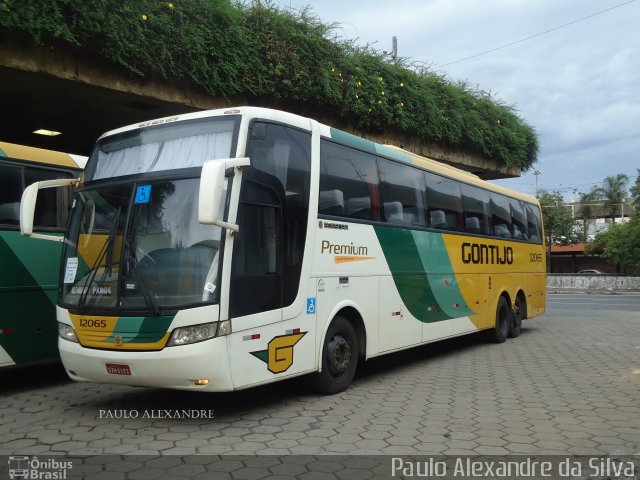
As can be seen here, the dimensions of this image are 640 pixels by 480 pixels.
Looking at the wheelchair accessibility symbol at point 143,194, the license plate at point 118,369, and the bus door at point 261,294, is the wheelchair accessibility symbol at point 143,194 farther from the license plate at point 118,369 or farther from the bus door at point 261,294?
the license plate at point 118,369

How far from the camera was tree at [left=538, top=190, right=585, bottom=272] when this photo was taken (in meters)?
59.9

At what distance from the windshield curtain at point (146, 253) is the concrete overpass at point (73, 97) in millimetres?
4110

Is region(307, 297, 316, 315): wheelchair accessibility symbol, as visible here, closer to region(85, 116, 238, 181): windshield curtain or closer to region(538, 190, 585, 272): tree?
region(85, 116, 238, 181): windshield curtain

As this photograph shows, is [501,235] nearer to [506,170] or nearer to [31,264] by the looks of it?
[506,170]

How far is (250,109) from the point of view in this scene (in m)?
6.38

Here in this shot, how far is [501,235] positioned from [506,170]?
25.9ft

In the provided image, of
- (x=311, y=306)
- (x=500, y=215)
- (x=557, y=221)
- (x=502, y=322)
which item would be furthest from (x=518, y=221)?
(x=557, y=221)

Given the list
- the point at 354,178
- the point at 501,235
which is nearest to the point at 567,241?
the point at 501,235

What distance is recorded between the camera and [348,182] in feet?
25.7

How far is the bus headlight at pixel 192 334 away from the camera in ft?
18.6

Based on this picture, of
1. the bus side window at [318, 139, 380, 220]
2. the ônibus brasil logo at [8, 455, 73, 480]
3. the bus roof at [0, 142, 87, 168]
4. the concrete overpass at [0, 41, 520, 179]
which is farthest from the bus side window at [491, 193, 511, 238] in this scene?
the ônibus brasil logo at [8, 455, 73, 480]

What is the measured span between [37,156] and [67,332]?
301cm

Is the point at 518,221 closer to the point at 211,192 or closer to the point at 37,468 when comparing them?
the point at 211,192

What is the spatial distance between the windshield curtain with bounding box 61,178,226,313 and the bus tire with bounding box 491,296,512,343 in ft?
27.5
